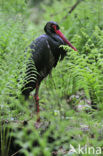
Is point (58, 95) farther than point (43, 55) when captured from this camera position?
No

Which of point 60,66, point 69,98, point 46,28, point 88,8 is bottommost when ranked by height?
point 69,98

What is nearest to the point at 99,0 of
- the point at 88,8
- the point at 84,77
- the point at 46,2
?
the point at 88,8

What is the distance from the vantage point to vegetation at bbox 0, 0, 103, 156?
1762 mm

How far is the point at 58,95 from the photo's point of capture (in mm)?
2822

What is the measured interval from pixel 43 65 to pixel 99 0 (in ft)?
7.27

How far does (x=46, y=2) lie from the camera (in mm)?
11203

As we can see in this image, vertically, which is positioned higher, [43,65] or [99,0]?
[99,0]

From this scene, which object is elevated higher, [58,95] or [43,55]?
[43,55]

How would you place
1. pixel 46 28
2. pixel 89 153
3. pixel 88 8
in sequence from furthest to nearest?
pixel 88 8
pixel 46 28
pixel 89 153

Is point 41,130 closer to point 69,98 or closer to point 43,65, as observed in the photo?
point 43,65

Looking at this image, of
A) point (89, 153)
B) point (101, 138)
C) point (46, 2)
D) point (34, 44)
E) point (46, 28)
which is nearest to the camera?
point (89, 153)

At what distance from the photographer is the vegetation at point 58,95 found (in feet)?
5.78

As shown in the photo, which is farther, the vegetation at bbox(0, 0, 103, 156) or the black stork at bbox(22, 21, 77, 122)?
the black stork at bbox(22, 21, 77, 122)

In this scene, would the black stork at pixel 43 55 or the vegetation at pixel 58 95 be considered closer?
the vegetation at pixel 58 95
